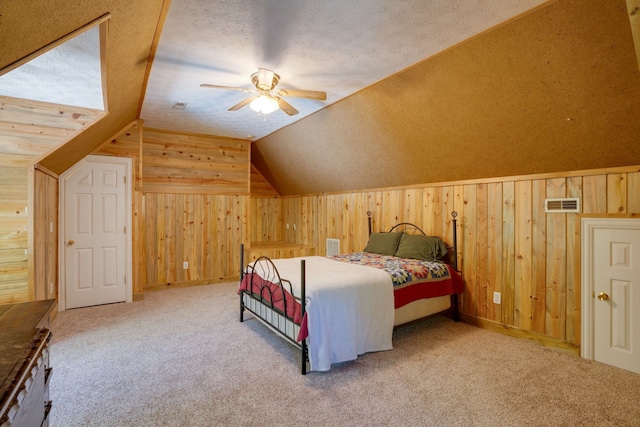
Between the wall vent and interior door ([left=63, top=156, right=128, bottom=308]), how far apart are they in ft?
11.4

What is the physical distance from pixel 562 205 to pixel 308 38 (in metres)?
2.87

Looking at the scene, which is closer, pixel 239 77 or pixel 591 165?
pixel 591 165

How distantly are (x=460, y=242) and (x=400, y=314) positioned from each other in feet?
4.58

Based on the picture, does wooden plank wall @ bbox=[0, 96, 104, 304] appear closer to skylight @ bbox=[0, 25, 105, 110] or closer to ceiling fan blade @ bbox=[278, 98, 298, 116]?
skylight @ bbox=[0, 25, 105, 110]

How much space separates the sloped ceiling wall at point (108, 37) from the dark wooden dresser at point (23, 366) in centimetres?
112

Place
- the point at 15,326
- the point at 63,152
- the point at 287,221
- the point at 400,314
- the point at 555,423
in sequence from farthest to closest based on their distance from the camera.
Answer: the point at 287,221 < the point at 63,152 < the point at 400,314 < the point at 555,423 < the point at 15,326

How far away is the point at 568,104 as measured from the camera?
8.57ft

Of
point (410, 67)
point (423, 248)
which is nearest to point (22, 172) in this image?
point (410, 67)

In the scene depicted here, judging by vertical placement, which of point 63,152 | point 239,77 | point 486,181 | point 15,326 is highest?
point 239,77

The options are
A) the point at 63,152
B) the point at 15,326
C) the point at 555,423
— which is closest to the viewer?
the point at 15,326

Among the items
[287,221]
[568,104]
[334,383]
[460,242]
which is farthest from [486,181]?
[287,221]

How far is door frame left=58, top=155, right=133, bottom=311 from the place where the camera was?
14.4 feet

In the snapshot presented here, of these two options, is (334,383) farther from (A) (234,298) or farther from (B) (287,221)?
(B) (287,221)

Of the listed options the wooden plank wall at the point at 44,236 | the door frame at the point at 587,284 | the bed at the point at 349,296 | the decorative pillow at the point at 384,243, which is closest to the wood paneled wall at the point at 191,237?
the wooden plank wall at the point at 44,236
